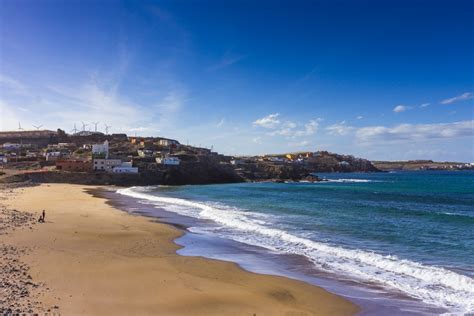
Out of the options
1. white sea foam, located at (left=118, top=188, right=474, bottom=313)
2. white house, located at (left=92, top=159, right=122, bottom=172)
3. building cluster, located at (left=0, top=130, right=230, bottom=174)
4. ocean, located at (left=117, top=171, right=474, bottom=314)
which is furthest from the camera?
building cluster, located at (left=0, top=130, right=230, bottom=174)

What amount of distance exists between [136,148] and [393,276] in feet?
394

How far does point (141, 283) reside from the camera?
12.0 m

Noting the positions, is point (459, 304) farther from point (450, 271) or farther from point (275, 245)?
point (275, 245)

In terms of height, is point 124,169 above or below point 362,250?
above

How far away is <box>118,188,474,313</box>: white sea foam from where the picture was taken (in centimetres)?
1160

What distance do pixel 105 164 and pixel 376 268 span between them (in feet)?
252

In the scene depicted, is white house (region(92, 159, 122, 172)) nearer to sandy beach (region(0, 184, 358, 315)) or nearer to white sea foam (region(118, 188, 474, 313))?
white sea foam (region(118, 188, 474, 313))

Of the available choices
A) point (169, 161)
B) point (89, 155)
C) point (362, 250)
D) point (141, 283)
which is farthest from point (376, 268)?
point (89, 155)

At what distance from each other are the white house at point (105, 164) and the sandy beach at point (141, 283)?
6559 centimetres

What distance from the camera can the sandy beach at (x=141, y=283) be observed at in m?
9.89

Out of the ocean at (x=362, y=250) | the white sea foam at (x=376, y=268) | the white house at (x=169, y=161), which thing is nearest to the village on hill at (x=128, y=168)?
the white house at (x=169, y=161)

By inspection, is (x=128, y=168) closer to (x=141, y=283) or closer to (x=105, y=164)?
(x=105, y=164)

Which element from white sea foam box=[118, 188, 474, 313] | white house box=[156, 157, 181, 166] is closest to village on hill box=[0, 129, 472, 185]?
white house box=[156, 157, 181, 166]

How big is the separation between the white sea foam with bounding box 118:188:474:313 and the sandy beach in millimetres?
2732
